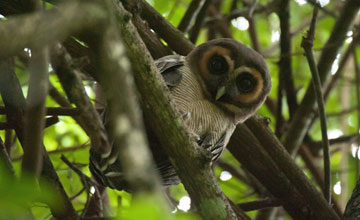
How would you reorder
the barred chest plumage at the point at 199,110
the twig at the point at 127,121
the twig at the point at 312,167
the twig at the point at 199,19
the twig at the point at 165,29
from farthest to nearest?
the twig at the point at 312,167
the twig at the point at 199,19
the twig at the point at 165,29
the barred chest plumage at the point at 199,110
the twig at the point at 127,121

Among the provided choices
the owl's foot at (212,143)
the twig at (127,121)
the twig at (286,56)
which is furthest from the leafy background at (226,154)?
the twig at (127,121)

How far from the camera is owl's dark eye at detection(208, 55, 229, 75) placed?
3719 mm

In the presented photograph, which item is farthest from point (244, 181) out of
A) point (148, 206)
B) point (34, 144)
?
point (148, 206)

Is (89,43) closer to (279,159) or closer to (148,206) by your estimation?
(148,206)

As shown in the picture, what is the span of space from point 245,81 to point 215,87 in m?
0.23

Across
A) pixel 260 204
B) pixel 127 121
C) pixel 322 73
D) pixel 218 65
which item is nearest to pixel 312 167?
pixel 322 73

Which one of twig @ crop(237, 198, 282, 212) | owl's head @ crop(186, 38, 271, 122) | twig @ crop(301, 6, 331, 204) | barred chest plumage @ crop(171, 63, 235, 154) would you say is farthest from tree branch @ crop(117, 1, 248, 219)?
twig @ crop(237, 198, 282, 212)

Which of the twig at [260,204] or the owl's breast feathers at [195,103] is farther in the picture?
the twig at [260,204]

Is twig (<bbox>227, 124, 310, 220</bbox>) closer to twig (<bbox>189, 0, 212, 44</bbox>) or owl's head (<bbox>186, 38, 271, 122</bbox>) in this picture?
owl's head (<bbox>186, 38, 271, 122</bbox>)

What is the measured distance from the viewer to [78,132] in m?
4.86

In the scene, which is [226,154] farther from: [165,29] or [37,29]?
[37,29]

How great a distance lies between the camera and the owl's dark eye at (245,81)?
3.74m

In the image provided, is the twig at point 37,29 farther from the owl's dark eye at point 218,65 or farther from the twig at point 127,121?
the owl's dark eye at point 218,65

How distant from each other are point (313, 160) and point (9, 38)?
4.03 metres
